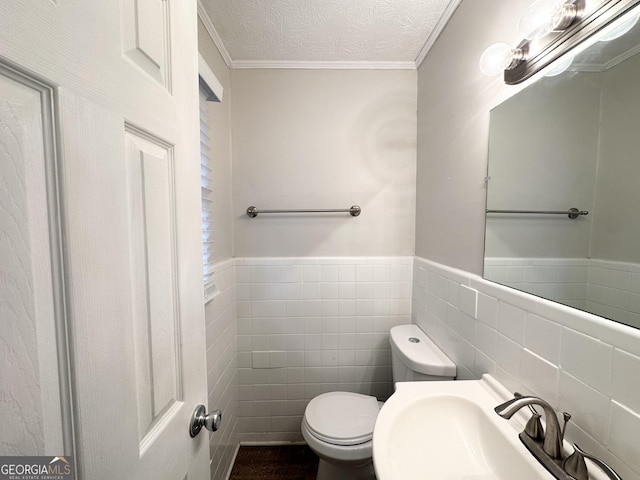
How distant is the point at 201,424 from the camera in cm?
58

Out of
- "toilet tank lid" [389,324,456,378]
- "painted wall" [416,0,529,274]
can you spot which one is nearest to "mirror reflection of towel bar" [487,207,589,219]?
"painted wall" [416,0,529,274]

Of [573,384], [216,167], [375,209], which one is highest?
[216,167]

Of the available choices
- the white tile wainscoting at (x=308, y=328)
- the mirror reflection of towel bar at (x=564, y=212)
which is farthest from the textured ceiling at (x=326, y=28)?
the white tile wainscoting at (x=308, y=328)

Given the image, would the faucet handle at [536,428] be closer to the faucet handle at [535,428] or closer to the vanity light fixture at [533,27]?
the faucet handle at [535,428]

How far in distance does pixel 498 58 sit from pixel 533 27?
11 centimetres

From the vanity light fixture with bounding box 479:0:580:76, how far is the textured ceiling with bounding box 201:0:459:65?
522 mm

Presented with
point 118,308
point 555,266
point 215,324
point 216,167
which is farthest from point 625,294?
point 216,167

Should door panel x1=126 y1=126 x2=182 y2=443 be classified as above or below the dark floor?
above

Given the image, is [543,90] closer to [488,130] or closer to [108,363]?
[488,130]

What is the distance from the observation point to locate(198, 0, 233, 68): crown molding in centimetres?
110

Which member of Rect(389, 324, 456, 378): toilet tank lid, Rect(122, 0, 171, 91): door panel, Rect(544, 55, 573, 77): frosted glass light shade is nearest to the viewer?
Rect(122, 0, 171, 91): door panel

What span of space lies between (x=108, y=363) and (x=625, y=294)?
0.93 m

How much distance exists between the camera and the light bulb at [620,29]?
0.48m

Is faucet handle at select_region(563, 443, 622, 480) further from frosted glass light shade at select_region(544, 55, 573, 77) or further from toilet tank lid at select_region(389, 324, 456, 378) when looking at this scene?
frosted glass light shade at select_region(544, 55, 573, 77)
